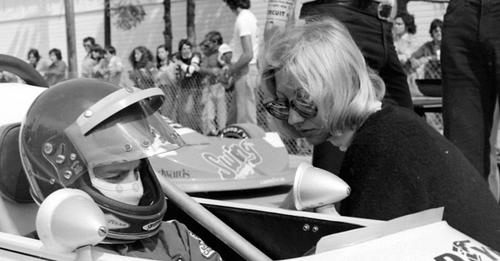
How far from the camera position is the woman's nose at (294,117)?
2357 millimetres

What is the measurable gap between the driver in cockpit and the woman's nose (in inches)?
18.0

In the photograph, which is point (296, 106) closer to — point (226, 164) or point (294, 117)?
point (294, 117)

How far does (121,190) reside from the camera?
2.03 m

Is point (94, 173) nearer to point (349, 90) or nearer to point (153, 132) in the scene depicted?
point (153, 132)

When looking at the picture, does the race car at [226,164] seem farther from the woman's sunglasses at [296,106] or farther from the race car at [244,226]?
the woman's sunglasses at [296,106]

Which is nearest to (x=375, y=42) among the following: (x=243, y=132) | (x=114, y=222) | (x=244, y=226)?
(x=244, y=226)

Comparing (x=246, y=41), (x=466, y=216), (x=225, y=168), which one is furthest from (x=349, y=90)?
(x=246, y=41)

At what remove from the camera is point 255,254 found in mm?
2086

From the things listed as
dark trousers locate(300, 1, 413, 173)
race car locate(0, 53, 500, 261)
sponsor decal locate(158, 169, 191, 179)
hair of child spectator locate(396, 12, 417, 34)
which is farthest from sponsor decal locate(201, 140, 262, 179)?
hair of child spectator locate(396, 12, 417, 34)

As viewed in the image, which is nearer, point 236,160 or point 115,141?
point 115,141

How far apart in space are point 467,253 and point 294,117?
833 millimetres

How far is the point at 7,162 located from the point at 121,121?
51cm

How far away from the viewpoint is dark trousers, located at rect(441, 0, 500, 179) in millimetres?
3205

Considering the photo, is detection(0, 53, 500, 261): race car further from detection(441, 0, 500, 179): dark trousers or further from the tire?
the tire
